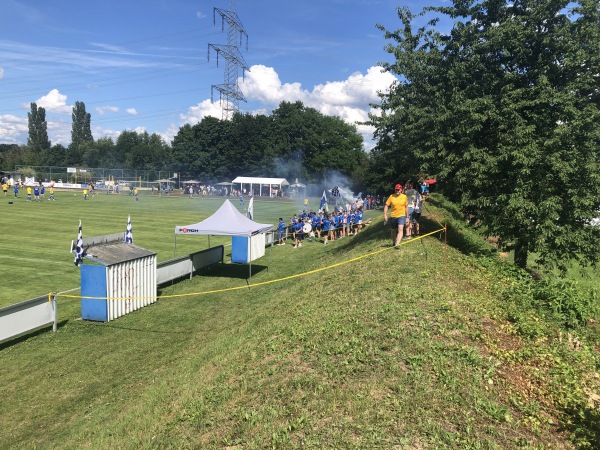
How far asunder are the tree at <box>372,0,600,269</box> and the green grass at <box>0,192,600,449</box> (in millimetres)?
2340

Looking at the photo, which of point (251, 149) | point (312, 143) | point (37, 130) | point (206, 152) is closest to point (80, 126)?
point (37, 130)

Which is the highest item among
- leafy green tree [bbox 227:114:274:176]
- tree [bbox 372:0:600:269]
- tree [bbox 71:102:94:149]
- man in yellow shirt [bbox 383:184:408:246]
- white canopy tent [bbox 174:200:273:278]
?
tree [bbox 71:102:94:149]

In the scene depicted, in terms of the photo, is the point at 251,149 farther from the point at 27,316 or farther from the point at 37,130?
the point at 27,316

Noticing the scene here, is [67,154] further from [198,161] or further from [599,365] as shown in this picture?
[599,365]

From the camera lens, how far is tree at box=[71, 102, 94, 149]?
140 m

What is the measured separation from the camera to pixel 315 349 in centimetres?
676

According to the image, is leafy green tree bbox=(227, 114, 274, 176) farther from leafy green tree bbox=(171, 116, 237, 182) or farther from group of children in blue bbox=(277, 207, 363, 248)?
group of children in blue bbox=(277, 207, 363, 248)

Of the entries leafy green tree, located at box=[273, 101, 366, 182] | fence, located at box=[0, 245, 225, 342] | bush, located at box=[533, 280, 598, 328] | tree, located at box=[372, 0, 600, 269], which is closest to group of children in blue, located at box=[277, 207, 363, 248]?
tree, located at box=[372, 0, 600, 269]

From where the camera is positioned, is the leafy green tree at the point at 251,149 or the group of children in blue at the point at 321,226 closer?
the group of children in blue at the point at 321,226

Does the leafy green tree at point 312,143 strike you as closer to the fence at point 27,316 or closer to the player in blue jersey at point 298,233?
the player in blue jersey at point 298,233

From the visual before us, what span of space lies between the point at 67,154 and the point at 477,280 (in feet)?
452

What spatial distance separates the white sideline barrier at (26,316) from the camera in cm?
955

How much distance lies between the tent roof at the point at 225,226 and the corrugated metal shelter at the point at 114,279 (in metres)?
2.91

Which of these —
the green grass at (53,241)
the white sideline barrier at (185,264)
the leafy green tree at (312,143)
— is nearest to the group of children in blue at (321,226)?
the green grass at (53,241)
